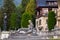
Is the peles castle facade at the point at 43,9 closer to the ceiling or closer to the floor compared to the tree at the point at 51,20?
closer to the ceiling

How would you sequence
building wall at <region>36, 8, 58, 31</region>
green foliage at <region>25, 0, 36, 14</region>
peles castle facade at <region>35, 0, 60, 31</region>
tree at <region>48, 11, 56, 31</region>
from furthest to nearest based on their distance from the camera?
1. green foliage at <region>25, 0, 36, 14</region>
2. peles castle facade at <region>35, 0, 60, 31</region>
3. building wall at <region>36, 8, 58, 31</region>
4. tree at <region>48, 11, 56, 31</region>

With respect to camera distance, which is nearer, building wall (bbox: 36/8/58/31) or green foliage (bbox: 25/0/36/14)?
building wall (bbox: 36/8/58/31)

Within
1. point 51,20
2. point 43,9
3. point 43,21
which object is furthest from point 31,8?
point 51,20

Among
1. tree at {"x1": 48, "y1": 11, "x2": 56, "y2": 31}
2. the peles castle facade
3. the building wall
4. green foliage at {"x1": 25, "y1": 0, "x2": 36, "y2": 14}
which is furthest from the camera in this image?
green foliage at {"x1": 25, "y1": 0, "x2": 36, "y2": 14}

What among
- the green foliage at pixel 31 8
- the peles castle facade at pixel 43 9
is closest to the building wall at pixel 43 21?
the peles castle facade at pixel 43 9

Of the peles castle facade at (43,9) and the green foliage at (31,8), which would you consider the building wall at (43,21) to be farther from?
the green foliage at (31,8)

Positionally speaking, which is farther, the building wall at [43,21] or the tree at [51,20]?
the building wall at [43,21]

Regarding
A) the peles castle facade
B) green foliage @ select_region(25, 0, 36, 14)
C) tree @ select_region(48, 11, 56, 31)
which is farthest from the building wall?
tree @ select_region(48, 11, 56, 31)

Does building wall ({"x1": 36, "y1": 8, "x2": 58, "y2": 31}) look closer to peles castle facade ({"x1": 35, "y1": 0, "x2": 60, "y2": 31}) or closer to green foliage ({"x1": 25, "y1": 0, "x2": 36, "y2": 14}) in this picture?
peles castle facade ({"x1": 35, "y1": 0, "x2": 60, "y2": 31})

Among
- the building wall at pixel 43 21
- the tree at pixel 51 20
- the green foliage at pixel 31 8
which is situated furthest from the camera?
the green foliage at pixel 31 8

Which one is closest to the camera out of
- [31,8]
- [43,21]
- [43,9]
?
[43,21]

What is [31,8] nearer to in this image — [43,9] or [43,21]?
[43,9]

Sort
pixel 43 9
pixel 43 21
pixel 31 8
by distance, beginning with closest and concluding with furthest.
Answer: pixel 43 21 < pixel 43 9 < pixel 31 8

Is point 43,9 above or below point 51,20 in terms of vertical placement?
above
